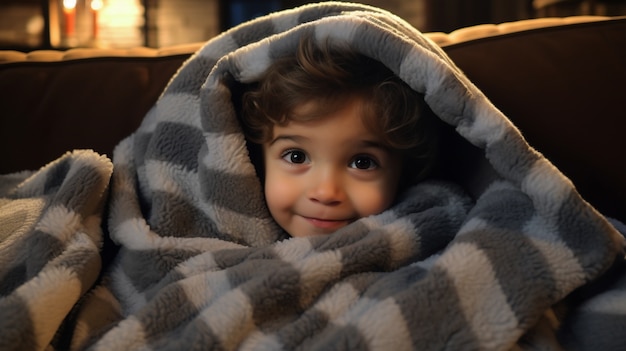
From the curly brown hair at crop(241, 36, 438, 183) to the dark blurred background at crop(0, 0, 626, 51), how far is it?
1724 millimetres

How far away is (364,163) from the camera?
0.85 meters

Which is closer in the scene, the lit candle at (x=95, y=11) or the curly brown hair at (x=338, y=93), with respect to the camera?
the curly brown hair at (x=338, y=93)

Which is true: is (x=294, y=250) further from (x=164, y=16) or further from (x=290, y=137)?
(x=164, y=16)

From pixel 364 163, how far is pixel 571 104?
1.17ft

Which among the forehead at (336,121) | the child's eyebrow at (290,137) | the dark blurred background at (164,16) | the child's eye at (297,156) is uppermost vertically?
the forehead at (336,121)

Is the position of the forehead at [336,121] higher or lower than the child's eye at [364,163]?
higher

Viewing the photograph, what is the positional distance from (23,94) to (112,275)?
0.40 m

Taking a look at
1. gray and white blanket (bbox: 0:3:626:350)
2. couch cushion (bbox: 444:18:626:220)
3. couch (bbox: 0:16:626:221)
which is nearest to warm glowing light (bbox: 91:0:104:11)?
couch (bbox: 0:16:626:221)

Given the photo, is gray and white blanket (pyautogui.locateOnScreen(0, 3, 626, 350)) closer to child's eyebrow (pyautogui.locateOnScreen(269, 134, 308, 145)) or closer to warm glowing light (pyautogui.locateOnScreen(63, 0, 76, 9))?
child's eyebrow (pyautogui.locateOnScreen(269, 134, 308, 145))

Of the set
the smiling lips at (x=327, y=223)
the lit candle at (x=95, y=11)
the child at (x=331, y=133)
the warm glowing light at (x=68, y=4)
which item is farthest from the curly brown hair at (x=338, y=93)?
the lit candle at (x=95, y=11)

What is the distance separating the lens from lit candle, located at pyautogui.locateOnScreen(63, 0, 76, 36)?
11.2 ft

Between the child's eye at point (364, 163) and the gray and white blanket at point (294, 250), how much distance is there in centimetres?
7

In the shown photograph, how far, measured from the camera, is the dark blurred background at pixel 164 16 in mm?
2479

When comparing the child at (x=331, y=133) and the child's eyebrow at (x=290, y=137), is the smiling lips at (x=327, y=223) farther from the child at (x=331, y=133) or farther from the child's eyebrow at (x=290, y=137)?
the child's eyebrow at (x=290, y=137)
